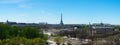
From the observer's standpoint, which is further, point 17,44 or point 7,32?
point 7,32

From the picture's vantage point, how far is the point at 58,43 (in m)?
34.7

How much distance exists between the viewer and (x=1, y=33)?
34875mm

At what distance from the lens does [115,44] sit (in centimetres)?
3225

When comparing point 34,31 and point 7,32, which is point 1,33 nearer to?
point 7,32

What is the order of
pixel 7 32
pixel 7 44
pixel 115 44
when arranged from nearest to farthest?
pixel 7 44
pixel 115 44
pixel 7 32

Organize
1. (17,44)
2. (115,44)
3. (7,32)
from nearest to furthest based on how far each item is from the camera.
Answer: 1. (17,44)
2. (115,44)
3. (7,32)

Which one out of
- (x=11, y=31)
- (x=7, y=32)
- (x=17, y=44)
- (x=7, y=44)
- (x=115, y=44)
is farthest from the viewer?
(x=11, y=31)

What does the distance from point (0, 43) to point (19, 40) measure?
2.44 metres

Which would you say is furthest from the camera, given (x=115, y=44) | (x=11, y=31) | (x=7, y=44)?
(x=11, y=31)

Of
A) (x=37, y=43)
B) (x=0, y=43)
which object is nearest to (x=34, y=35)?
(x=37, y=43)

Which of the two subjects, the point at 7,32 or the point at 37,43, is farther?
the point at 7,32

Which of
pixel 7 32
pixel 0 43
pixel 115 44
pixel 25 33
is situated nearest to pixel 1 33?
pixel 7 32

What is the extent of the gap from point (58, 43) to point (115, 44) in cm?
703

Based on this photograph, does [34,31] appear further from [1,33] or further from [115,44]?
[115,44]
